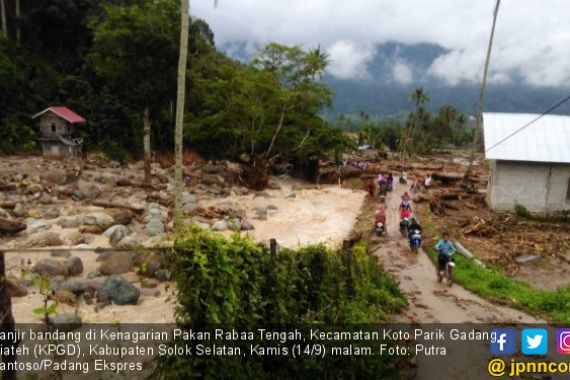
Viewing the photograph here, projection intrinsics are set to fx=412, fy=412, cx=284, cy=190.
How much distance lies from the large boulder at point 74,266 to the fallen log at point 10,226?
5183 millimetres

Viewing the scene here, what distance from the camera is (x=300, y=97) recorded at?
29547 millimetres

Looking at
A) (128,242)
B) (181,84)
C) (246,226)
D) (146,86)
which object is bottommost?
(246,226)

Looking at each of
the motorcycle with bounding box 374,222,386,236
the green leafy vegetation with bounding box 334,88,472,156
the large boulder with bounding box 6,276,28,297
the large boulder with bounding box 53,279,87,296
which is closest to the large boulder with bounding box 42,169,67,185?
the large boulder with bounding box 6,276,28,297

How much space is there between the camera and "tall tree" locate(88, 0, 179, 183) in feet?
78.4

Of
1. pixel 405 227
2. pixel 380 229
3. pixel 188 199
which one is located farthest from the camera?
pixel 188 199

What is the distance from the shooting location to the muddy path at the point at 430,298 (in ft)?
32.3

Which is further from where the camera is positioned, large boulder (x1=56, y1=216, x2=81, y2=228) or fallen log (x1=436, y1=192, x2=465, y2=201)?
fallen log (x1=436, y1=192, x2=465, y2=201)

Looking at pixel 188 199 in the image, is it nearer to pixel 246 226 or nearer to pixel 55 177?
pixel 246 226

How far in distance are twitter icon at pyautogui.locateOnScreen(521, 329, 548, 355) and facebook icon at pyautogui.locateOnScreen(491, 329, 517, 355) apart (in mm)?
193

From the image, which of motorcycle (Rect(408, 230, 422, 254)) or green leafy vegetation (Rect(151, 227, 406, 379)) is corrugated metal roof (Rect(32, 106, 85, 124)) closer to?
motorcycle (Rect(408, 230, 422, 254))

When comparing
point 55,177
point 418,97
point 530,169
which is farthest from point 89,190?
point 418,97

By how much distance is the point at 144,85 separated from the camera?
82.3ft

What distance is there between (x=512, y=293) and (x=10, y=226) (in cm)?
1690

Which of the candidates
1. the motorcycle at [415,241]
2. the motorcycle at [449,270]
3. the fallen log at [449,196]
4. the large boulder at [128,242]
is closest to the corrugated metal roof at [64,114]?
the large boulder at [128,242]
